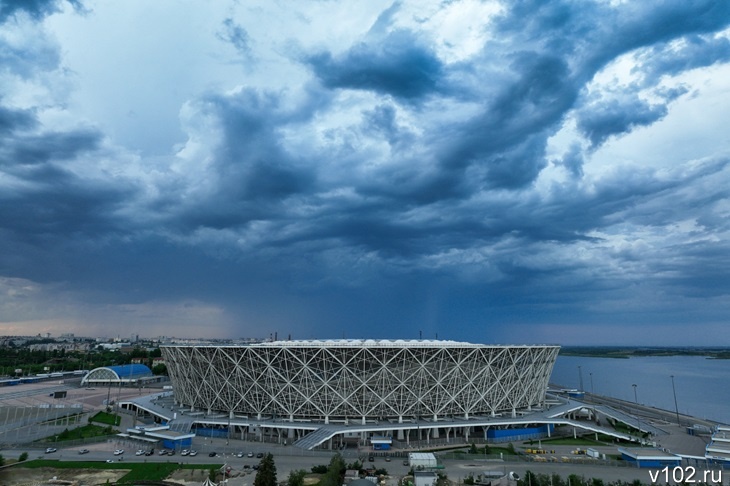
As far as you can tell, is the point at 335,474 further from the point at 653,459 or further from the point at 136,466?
the point at 653,459

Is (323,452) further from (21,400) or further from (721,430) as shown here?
(21,400)

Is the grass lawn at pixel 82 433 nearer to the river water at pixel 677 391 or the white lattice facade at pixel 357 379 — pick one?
the white lattice facade at pixel 357 379

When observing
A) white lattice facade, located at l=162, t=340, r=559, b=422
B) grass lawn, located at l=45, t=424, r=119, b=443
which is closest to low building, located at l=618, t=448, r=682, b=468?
white lattice facade, located at l=162, t=340, r=559, b=422

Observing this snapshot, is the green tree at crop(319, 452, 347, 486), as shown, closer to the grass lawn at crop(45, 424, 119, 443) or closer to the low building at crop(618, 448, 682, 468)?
the low building at crop(618, 448, 682, 468)

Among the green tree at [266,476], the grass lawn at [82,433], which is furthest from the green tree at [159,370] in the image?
the green tree at [266,476]

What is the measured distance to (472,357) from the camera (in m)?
64.9

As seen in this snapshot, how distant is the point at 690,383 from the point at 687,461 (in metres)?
126

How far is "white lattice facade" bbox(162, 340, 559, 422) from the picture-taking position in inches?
2440

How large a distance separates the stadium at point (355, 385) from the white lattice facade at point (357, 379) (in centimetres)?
14

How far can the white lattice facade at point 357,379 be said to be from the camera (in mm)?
61969

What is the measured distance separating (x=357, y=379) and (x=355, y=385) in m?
1.02

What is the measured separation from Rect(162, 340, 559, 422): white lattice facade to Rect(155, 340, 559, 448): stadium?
0.46 ft

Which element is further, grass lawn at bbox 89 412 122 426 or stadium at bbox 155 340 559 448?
grass lawn at bbox 89 412 122 426

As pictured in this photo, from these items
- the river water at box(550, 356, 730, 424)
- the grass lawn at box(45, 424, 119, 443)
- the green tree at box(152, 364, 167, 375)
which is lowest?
the river water at box(550, 356, 730, 424)
